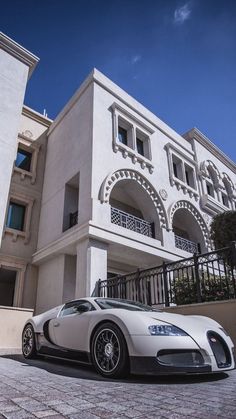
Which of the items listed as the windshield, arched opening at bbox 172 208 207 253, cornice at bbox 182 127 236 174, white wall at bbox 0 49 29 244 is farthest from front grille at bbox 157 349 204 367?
cornice at bbox 182 127 236 174

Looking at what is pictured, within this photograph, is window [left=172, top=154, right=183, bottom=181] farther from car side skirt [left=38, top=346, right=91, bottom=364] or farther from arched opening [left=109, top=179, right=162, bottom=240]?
car side skirt [left=38, top=346, right=91, bottom=364]

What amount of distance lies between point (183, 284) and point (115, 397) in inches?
227

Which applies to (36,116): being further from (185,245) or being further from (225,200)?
(225,200)

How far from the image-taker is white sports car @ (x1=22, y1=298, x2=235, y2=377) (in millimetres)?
3457

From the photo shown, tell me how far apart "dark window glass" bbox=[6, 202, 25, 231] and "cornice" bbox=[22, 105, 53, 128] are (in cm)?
559

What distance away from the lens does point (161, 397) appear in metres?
2.66

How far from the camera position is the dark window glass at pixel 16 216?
45.8ft

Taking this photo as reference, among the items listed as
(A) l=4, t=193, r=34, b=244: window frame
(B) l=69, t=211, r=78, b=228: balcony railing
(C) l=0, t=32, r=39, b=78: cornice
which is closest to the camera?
(B) l=69, t=211, r=78, b=228: balcony railing

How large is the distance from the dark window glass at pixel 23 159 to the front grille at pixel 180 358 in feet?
45.9

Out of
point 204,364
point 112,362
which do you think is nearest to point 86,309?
point 112,362

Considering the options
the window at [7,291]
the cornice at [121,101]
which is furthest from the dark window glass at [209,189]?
the window at [7,291]

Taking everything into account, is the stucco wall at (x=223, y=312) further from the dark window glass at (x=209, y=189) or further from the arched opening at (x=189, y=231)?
the dark window glass at (x=209, y=189)

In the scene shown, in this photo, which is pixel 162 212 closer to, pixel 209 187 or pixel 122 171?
pixel 122 171

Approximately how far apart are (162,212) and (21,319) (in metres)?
8.07
